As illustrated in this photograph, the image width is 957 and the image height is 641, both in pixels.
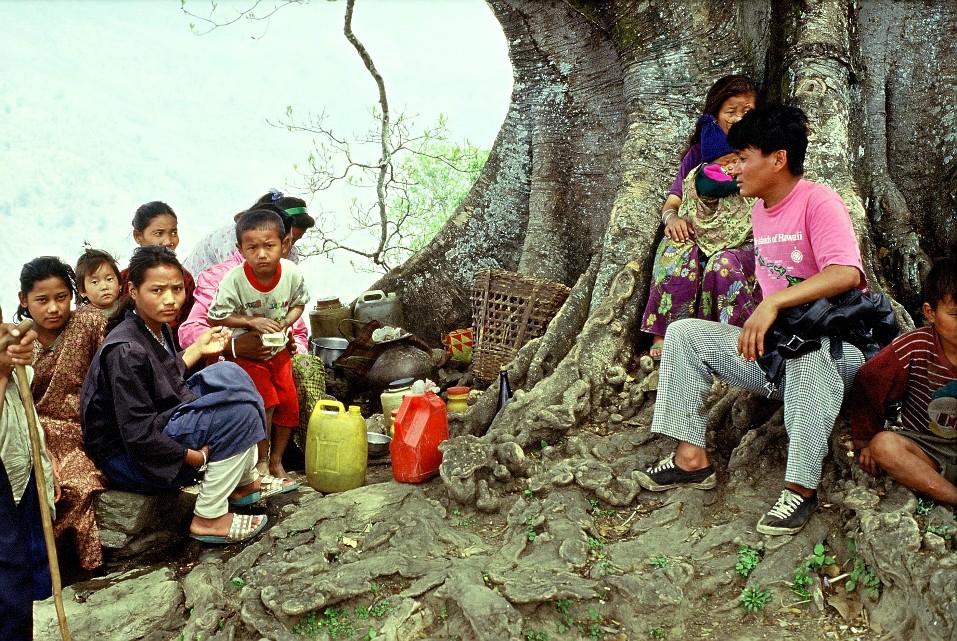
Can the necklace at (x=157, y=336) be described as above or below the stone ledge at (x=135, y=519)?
above

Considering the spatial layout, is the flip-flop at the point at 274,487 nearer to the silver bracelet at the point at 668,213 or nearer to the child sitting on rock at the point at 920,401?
the silver bracelet at the point at 668,213

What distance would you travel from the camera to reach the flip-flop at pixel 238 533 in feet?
12.7

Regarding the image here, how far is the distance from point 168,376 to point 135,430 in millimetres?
320

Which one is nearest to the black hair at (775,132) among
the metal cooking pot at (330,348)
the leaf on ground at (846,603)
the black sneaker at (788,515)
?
the black sneaker at (788,515)

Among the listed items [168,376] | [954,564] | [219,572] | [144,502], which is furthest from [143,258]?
[954,564]

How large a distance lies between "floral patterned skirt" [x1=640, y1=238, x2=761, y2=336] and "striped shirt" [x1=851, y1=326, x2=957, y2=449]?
2.91ft

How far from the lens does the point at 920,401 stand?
321 cm

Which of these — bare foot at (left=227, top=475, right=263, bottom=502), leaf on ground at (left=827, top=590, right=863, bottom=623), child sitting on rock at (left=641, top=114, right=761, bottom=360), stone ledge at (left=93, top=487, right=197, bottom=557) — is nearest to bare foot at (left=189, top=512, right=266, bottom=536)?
stone ledge at (left=93, top=487, right=197, bottom=557)

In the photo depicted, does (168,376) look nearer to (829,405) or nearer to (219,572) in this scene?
(219,572)

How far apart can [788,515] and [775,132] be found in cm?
151

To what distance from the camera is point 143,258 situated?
3.78m

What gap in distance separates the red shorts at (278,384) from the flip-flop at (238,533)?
2.39 ft

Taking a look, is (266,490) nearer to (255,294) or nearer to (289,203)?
(255,294)

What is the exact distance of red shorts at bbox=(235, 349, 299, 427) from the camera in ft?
14.7
